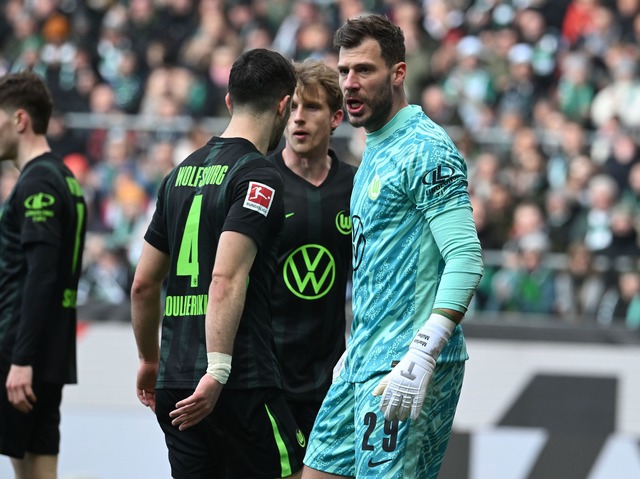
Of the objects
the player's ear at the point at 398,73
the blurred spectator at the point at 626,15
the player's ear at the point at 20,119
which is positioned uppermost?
the blurred spectator at the point at 626,15

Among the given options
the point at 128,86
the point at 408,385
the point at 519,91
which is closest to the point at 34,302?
the point at 408,385

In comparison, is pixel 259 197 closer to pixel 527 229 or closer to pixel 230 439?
pixel 230 439

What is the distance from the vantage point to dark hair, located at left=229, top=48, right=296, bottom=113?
17.0 feet

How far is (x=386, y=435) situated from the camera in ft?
16.1

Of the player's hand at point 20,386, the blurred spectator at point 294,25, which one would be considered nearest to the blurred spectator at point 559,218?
the blurred spectator at point 294,25

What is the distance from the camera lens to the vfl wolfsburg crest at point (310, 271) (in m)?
6.22

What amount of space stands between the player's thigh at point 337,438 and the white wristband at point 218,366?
0.61 m

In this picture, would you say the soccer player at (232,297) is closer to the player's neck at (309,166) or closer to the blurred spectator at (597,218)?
the player's neck at (309,166)

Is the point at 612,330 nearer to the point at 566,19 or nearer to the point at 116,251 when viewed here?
the point at 116,251

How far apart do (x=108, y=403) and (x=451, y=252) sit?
17.1 feet

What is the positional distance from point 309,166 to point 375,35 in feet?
4.59

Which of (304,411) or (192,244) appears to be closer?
(192,244)

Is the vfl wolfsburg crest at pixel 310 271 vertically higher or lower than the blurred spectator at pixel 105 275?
higher

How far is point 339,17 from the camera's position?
17.7m
